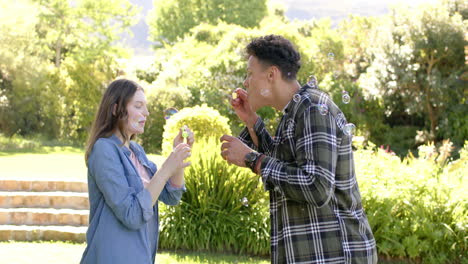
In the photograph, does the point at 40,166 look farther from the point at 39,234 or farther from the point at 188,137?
the point at 188,137

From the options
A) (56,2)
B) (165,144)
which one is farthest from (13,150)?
(56,2)

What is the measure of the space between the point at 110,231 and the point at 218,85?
45.6 ft

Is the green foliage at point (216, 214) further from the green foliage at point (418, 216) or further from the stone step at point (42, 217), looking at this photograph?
the stone step at point (42, 217)

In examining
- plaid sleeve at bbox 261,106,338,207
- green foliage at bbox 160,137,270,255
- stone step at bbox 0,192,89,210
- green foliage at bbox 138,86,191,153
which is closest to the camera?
plaid sleeve at bbox 261,106,338,207

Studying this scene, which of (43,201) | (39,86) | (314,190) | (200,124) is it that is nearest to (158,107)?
(39,86)

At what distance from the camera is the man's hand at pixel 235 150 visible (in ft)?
8.32

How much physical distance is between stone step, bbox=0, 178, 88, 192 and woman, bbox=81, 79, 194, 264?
6015 millimetres

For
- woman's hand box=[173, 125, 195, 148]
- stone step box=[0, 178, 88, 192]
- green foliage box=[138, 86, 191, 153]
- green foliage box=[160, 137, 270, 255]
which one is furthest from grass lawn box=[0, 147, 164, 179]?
woman's hand box=[173, 125, 195, 148]

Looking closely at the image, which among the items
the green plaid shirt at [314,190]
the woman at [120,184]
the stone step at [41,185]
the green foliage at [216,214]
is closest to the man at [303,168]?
the green plaid shirt at [314,190]

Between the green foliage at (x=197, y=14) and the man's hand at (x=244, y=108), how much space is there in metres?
31.7

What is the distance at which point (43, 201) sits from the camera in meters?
8.24

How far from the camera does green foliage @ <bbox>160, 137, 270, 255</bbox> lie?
6.86 m

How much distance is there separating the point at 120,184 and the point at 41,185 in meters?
6.46

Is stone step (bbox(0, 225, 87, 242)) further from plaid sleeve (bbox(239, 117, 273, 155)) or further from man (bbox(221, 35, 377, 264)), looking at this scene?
man (bbox(221, 35, 377, 264))
